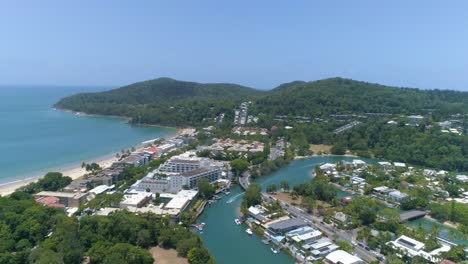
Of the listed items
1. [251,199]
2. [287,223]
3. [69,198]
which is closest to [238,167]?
[251,199]

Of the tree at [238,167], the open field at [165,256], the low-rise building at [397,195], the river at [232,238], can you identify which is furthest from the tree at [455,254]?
the tree at [238,167]

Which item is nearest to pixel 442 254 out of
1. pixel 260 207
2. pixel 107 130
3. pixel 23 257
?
pixel 260 207

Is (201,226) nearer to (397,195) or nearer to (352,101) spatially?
(397,195)

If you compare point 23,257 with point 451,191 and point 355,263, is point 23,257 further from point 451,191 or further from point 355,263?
point 451,191

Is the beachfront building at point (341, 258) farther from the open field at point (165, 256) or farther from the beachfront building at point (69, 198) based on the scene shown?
the beachfront building at point (69, 198)

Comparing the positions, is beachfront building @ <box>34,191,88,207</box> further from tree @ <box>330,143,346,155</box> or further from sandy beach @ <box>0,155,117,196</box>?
tree @ <box>330,143,346,155</box>

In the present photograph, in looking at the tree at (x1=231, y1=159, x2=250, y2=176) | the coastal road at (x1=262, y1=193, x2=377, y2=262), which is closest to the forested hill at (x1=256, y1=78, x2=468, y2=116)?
the tree at (x1=231, y1=159, x2=250, y2=176)

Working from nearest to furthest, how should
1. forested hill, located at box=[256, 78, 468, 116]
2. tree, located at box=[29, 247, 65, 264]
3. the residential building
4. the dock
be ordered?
tree, located at box=[29, 247, 65, 264], the residential building, the dock, forested hill, located at box=[256, 78, 468, 116]
